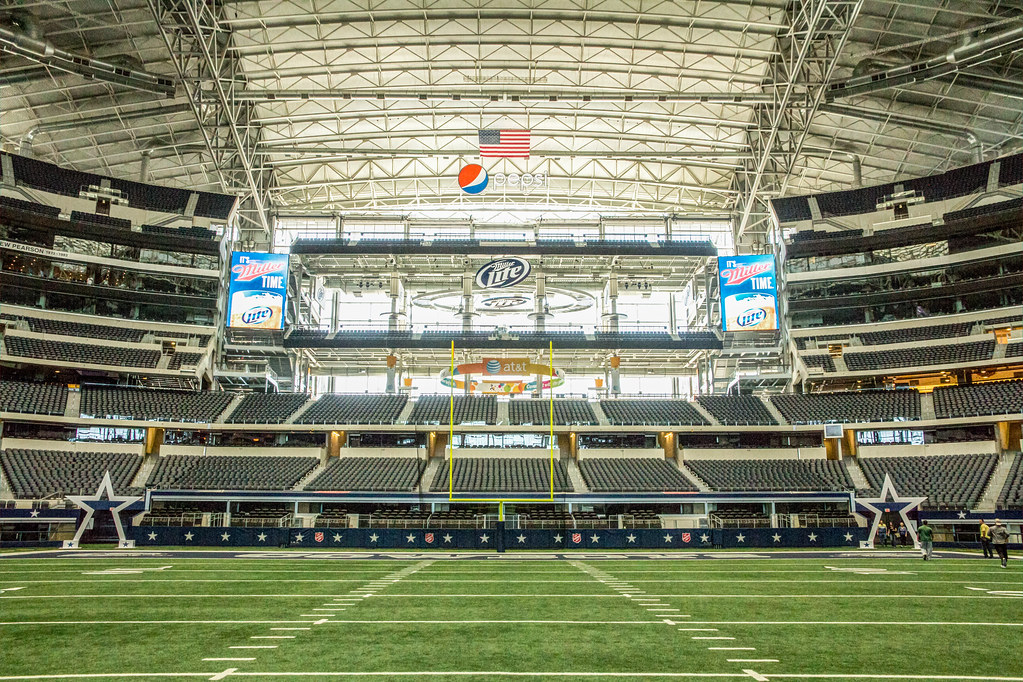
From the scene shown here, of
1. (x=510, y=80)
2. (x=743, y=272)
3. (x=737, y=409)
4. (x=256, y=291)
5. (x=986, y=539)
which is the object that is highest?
(x=510, y=80)

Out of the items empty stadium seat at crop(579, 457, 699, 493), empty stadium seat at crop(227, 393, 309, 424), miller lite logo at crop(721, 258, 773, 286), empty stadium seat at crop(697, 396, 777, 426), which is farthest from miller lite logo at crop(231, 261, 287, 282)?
empty stadium seat at crop(697, 396, 777, 426)

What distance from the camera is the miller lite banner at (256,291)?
45.1m

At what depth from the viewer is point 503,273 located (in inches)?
1882

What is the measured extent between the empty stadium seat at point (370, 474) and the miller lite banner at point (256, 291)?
1054 centimetres

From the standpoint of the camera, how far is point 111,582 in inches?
629

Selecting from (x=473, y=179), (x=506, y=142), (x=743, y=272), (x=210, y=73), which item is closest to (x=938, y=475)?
(x=743, y=272)

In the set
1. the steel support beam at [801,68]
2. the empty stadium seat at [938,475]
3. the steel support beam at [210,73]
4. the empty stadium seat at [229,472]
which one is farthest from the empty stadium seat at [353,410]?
the empty stadium seat at [938,475]

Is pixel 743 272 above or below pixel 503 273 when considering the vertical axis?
below

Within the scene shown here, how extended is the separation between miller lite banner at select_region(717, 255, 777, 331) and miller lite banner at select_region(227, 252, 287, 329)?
2859 cm

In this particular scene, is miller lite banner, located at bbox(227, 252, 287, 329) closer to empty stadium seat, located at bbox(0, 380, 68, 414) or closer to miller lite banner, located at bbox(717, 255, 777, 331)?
empty stadium seat, located at bbox(0, 380, 68, 414)

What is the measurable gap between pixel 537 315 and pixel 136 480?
26395 millimetres

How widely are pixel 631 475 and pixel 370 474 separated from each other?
48.1 ft

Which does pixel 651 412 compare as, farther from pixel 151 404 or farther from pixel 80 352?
pixel 80 352

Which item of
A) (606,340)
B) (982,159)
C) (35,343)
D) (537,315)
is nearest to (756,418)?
(606,340)
